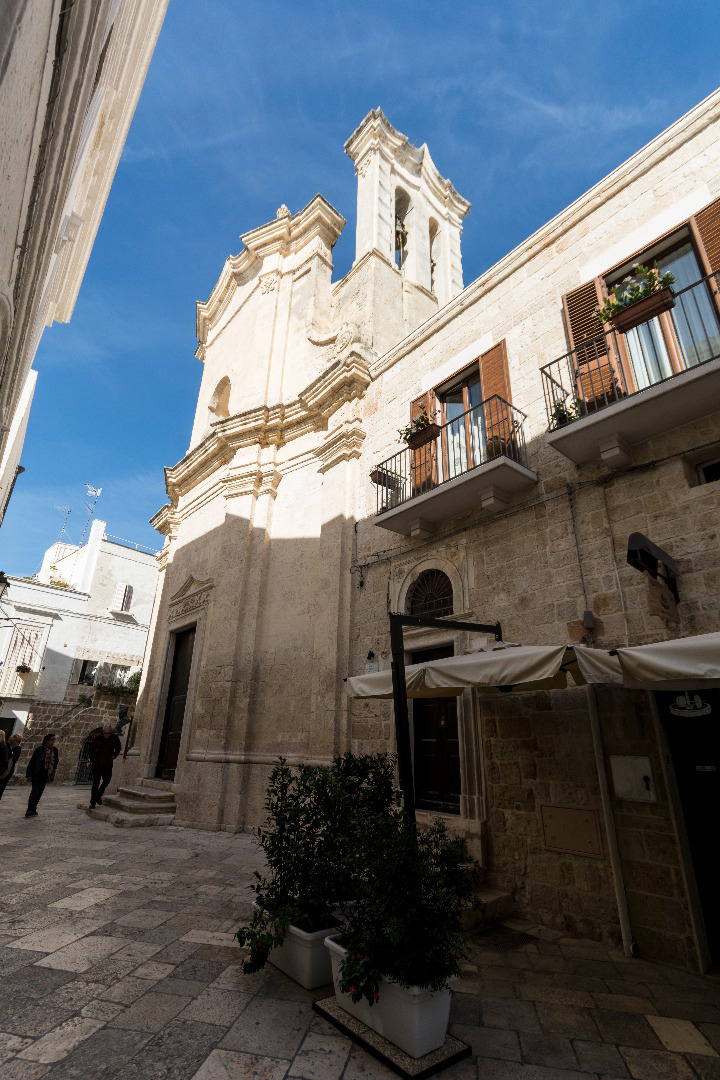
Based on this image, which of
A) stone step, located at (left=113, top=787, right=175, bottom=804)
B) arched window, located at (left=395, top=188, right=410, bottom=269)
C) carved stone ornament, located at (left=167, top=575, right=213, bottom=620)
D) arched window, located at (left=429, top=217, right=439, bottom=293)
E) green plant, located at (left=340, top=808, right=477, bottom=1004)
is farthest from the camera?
arched window, located at (left=429, top=217, right=439, bottom=293)

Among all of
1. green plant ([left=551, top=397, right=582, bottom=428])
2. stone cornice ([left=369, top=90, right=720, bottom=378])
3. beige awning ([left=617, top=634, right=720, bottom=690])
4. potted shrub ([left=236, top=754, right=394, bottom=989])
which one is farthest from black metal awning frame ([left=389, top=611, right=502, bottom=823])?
stone cornice ([left=369, top=90, right=720, bottom=378])

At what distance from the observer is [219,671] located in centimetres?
1012

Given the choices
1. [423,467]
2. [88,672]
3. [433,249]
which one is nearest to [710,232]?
[423,467]

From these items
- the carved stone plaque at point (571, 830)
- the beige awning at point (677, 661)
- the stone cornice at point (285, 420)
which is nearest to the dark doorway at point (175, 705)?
the stone cornice at point (285, 420)

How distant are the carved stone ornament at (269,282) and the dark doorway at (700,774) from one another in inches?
531

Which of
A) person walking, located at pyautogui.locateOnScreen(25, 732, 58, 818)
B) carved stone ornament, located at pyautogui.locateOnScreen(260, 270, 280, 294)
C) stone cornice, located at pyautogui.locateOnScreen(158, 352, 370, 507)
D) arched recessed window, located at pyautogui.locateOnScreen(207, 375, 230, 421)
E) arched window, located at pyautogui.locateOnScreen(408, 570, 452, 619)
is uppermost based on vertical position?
carved stone ornament, located at pyautogui.locateOnScreen(260, 270, 280, 294)

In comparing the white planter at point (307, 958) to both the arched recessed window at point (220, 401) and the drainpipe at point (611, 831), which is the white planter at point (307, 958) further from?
the arched recessed window at point (220, 401)

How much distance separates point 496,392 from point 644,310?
2.30m

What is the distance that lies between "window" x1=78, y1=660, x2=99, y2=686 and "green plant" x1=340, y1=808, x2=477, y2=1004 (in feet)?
79.7

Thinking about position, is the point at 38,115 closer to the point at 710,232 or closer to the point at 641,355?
the point at 641,355

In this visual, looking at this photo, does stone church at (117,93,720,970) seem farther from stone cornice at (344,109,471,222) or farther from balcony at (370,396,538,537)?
stone cornice at (344,109,471,222)

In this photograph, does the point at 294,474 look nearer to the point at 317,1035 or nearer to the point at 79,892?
the point at 79,892

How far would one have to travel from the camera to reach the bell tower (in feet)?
45.4

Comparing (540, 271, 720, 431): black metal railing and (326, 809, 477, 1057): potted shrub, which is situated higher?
(540, 271, 720, 431): black metal railing
